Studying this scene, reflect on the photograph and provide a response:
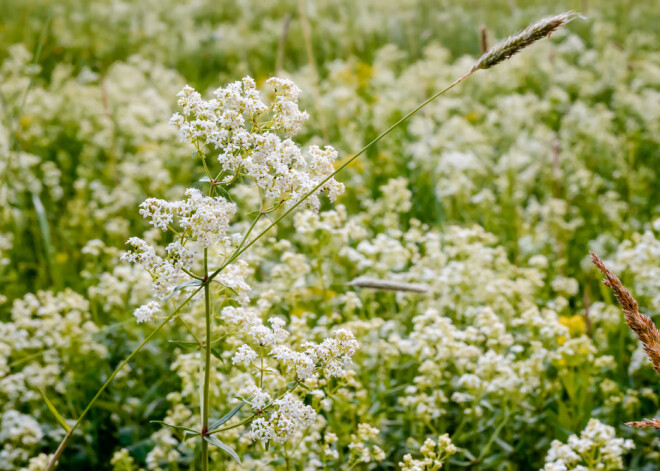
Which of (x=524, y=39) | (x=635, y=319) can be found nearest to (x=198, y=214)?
(x=524, y=39)

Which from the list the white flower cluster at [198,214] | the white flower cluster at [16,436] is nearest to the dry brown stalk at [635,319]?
the white flower cluster at [198,214]

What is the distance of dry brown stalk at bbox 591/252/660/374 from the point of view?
155 cm

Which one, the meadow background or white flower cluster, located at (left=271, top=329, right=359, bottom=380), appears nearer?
white flower cluster, located at (left=271, top=329, right=359, bottom=380)

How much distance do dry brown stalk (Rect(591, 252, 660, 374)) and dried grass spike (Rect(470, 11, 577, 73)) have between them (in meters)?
0.50

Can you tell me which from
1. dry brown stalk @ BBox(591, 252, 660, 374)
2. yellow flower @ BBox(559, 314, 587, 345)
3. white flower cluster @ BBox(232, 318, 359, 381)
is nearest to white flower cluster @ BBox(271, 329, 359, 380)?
white flower cluster @ BBox(232, 318, 359, 381)

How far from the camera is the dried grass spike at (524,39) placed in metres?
1.65

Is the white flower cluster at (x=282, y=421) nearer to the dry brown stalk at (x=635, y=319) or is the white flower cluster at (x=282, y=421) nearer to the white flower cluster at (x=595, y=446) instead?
the dry brown stalk at (x=635, y=319)

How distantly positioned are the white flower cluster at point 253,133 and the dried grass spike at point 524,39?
47 centimetres

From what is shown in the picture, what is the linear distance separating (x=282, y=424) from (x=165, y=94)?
4.74m

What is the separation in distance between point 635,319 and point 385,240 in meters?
1.96

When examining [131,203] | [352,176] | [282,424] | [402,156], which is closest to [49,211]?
[131,203]

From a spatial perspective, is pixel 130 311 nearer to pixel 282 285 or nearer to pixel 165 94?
pixel 282 285

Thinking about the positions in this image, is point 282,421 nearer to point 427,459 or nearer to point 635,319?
point 427,459

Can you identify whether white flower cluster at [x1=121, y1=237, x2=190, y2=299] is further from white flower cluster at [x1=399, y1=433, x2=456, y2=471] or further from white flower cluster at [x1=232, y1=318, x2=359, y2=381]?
white flower cluster at [x1=399, y1=433, x2=456, y2=471]
